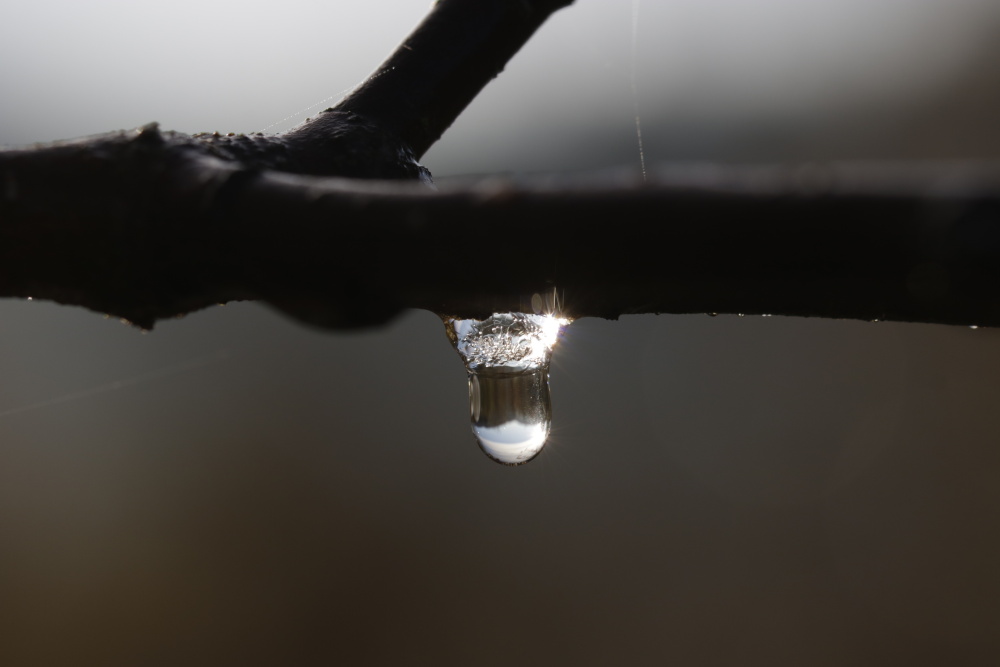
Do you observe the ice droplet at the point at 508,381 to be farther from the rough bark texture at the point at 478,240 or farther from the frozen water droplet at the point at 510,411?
the rough bark texture at the point at 478,240

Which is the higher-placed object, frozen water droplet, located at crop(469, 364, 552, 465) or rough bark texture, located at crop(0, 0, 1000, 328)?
rough bark texture, located at crop(0, 0, 1000, 328)

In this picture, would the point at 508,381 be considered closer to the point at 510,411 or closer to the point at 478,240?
the point at 510,411

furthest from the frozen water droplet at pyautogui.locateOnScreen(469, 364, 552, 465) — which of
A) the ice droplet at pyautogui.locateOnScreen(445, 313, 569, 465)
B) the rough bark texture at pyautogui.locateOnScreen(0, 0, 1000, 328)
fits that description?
the rough bark texture at pyautogui.locateOnScreen(0, 0, 1000, 328)

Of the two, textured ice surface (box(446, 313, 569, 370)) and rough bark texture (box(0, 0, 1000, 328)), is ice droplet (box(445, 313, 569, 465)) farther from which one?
rough bark texture (box(0, 0, 1000, 328))

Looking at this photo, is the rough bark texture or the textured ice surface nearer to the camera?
the rough bark texture

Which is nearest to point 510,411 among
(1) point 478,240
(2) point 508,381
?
(2) point 508,381

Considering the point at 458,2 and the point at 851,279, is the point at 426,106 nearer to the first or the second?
the point at 458,2
